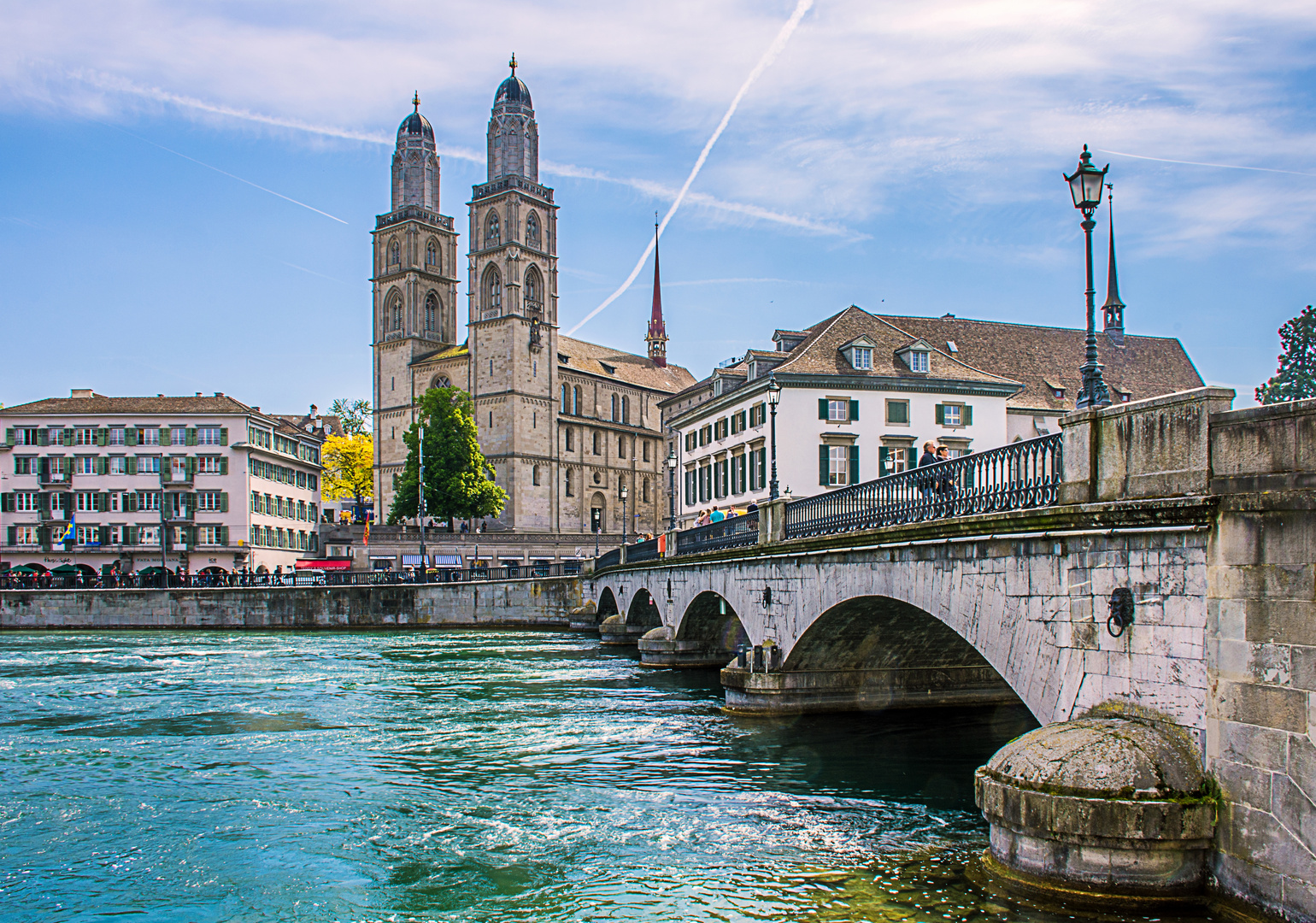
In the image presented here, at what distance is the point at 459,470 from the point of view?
263ft

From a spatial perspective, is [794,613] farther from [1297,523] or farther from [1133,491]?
[1297,523]

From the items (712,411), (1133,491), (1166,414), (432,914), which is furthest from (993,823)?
(712,411)

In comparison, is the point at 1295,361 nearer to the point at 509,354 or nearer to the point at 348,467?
the point at 509,354

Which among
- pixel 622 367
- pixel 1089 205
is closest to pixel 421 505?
pixel 622 367

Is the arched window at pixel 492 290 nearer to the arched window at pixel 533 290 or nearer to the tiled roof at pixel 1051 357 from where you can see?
the arched window at pixel 533 290

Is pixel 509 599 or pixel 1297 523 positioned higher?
pixel 1297 523

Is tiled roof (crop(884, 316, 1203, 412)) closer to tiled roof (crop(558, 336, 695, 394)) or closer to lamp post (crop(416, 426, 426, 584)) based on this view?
lamp post (crop(416, 426, 426, 584))

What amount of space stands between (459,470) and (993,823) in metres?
71.7

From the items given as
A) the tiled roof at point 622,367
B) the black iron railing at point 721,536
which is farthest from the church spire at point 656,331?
the black iron railing at point 721,536

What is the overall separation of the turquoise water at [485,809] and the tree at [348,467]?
80.8 metres

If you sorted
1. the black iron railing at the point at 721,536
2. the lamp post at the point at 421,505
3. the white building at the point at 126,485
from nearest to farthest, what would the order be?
the black iron railing at the point at 721,536, the lamp post at the point at 421,505, the white building at the point at 126,485

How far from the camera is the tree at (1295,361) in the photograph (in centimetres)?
6662

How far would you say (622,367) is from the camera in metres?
118

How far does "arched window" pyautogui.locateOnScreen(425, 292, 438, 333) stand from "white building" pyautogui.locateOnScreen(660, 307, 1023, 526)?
61946 millimetres
